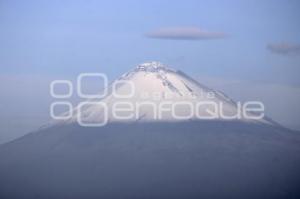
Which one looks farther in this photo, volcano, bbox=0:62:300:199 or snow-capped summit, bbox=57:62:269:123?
volcano, bbox=0:62:300:199

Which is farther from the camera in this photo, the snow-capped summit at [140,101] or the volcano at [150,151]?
the volcano at [150,151]

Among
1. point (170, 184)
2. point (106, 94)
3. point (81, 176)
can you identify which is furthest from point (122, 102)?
point (170, 184)

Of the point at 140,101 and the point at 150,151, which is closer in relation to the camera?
the point at 140,101

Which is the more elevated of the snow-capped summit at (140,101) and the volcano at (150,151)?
the snow-capped summit at (140,101)

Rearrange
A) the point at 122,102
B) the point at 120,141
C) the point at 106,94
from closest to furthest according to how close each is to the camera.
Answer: the point at 106,94, the point at 122,102, the point at 120,141

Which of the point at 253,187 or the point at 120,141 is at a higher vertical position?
the point at 120,141

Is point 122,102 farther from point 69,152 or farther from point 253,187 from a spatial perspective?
point 253,187

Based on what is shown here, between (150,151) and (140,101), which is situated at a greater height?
(140,101)

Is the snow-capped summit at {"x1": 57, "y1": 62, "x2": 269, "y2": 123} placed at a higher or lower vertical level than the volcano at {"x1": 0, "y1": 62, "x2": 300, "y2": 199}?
higher
